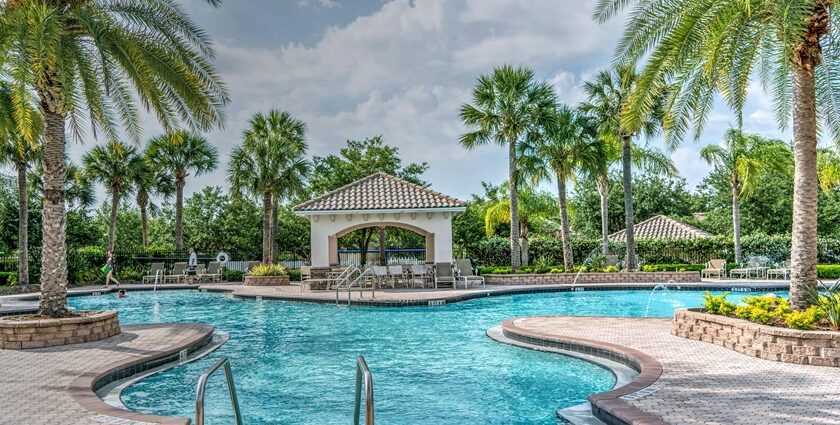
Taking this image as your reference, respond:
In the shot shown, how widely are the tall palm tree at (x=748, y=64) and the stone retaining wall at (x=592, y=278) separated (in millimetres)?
12788

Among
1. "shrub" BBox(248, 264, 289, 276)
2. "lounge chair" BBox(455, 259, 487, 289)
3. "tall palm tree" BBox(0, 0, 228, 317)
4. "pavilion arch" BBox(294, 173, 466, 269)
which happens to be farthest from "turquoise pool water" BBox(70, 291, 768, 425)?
"shrub" BBox(248, 264, 289, 276)

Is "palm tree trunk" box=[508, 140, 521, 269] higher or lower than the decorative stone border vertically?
higher

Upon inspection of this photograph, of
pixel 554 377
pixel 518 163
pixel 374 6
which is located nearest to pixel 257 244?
pixel 518 163

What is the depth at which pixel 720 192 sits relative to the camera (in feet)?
157

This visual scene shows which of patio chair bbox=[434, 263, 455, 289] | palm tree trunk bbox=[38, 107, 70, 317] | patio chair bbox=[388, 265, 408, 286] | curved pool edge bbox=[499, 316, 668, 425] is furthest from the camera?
patio chair bbox=[434, 263, 455, 289]

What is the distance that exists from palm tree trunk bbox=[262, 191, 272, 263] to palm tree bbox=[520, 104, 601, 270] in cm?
1169

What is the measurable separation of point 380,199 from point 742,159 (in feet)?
58.6

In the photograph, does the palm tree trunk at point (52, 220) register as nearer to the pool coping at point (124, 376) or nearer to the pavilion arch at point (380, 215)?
the pool coping at point (124, 376)

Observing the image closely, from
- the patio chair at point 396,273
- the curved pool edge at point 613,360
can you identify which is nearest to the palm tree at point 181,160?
the patio chair at point 396,273

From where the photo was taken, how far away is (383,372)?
9.01 metres

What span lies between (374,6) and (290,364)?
42.0 ft

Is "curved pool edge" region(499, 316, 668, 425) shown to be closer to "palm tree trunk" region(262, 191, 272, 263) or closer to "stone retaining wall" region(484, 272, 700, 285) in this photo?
"stone retaining wall" region(484, 272, 700, 285)

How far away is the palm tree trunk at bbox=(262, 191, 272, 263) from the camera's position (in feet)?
90.8

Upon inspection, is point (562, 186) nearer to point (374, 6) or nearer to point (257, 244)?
point (374, 6)
